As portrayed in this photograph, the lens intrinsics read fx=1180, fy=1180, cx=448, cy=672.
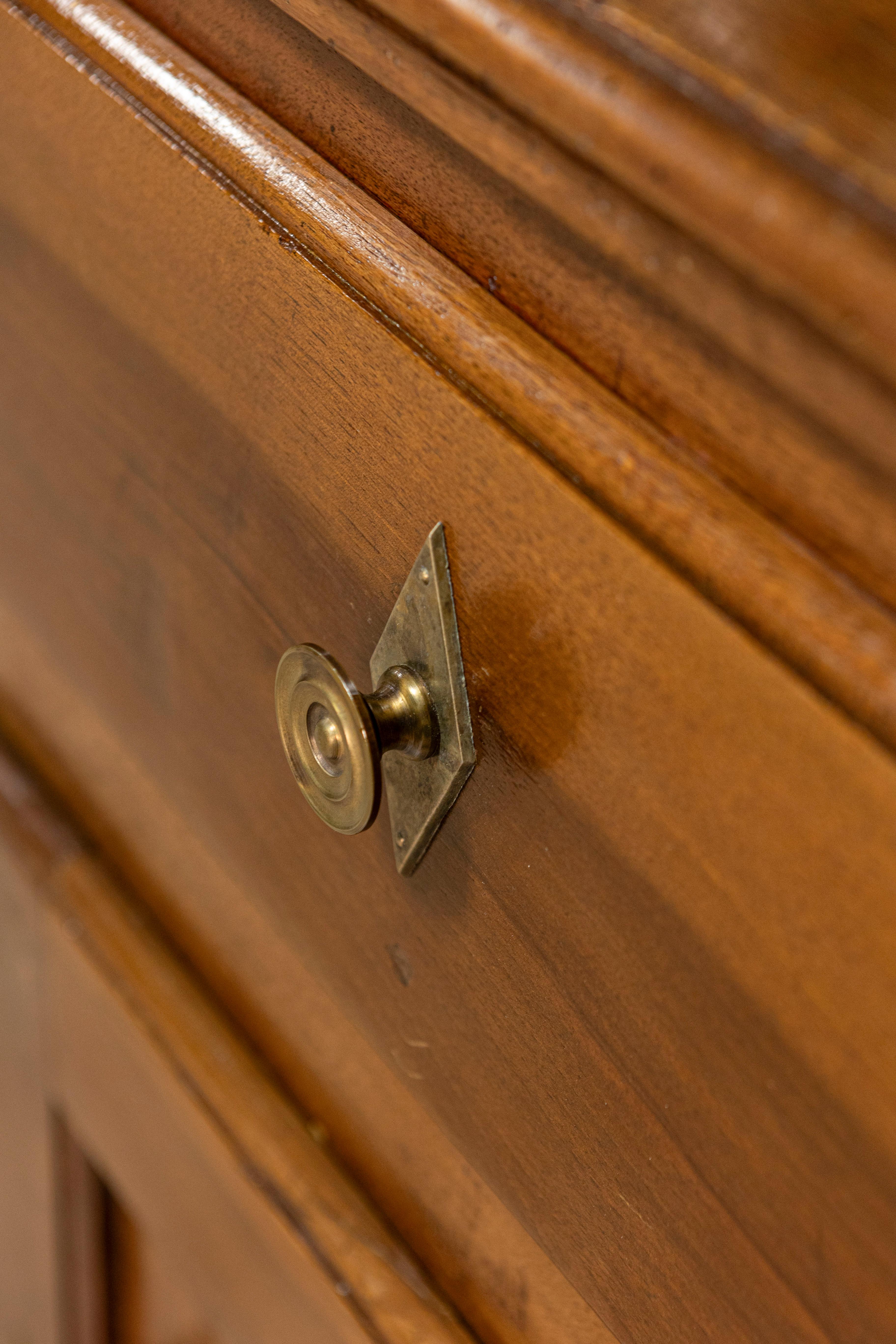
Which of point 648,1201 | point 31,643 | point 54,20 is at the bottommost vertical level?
point 31,643

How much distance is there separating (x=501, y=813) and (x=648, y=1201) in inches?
3.1

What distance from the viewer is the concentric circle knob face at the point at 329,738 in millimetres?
220

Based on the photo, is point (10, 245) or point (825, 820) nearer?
point (825, 820)

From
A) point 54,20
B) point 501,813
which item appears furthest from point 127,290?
point 501,813

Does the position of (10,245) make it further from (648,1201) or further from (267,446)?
(648,1201)

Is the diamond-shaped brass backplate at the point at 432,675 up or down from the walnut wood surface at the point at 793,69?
down

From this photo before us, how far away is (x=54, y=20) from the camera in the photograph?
0.93ft

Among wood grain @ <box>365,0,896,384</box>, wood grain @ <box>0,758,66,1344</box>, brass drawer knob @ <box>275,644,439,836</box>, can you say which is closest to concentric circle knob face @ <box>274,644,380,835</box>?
brass drawer knob @ <box>275,644,439,836</box>

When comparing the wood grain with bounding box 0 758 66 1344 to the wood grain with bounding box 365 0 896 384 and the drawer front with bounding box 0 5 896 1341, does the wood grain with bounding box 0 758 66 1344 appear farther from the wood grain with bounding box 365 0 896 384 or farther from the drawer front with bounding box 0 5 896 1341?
the wood grain with bounding box 365 0 896 384

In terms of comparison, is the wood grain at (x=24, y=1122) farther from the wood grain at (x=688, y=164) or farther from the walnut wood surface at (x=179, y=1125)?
the wood grain at (x=688, y=164)

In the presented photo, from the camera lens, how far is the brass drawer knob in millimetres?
220

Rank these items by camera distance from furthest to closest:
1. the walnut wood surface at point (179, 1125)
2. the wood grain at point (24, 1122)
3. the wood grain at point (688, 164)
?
the wood grain at point (24, 1122) < the walnut wood surface at point (179, 1125) < the wood grain at point (688, 164)

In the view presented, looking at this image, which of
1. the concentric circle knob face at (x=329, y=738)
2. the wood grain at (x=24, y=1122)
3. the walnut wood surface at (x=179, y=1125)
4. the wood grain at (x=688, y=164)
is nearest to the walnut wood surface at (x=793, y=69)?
the wood grain at (x=688, y=164)

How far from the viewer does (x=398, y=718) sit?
225mm
